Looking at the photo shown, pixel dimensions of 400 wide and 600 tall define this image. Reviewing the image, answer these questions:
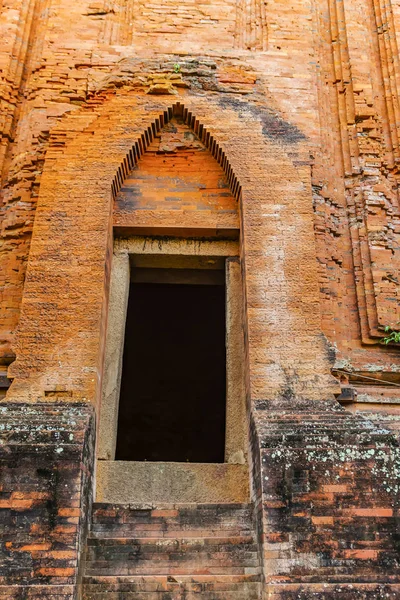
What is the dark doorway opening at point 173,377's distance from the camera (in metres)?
11.1

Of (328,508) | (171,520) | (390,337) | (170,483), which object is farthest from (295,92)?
(171,520)

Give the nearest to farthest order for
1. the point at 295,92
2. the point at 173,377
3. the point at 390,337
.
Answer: the point at 390,337, the point at 295,92, the point at 173,377

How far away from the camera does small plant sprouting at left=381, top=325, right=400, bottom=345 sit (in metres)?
6.04

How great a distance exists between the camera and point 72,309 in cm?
554

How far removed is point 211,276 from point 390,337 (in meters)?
2.16

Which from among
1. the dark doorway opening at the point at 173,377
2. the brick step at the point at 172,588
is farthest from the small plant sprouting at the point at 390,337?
the dark doorway opening at the point at 173,377

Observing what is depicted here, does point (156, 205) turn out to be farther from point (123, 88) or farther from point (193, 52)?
point (193, 52)

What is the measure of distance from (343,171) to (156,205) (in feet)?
7.76

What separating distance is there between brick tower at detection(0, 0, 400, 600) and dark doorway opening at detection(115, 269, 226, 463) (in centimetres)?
437

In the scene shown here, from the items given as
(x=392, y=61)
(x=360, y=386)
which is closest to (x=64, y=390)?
(x=360, y=386)

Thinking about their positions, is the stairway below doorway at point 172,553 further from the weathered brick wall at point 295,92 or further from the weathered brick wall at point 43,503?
the weathered brick wall at point 295,92

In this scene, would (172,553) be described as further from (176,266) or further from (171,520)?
(176,266)

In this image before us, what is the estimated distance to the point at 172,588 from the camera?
437cm

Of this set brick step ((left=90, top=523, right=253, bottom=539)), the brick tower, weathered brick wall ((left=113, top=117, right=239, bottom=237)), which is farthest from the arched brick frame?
brick step ((left=90, top=523, right=253, bottom=539))
